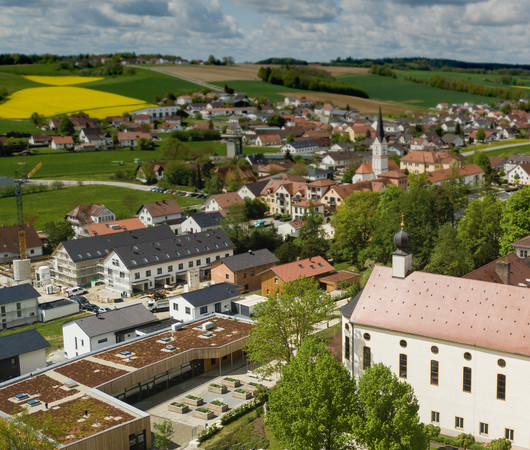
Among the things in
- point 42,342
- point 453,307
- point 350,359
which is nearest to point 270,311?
point 350,359

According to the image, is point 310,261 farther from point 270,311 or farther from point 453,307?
point 453,307

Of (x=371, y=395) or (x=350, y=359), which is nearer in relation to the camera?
(x=371, y=395)

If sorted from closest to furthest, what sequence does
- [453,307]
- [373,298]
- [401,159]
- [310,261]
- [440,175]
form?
[453,307], [373,298], [310,261], [440,175], [401,159]

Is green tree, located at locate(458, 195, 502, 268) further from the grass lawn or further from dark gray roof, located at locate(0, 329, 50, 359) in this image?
dark gray roof, located at locate(0, 329, 50, 359)

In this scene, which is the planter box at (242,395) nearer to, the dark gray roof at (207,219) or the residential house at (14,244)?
the dark gray roof at (207,219)

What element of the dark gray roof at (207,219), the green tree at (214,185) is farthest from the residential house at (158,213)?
the green tree at (214,185)
